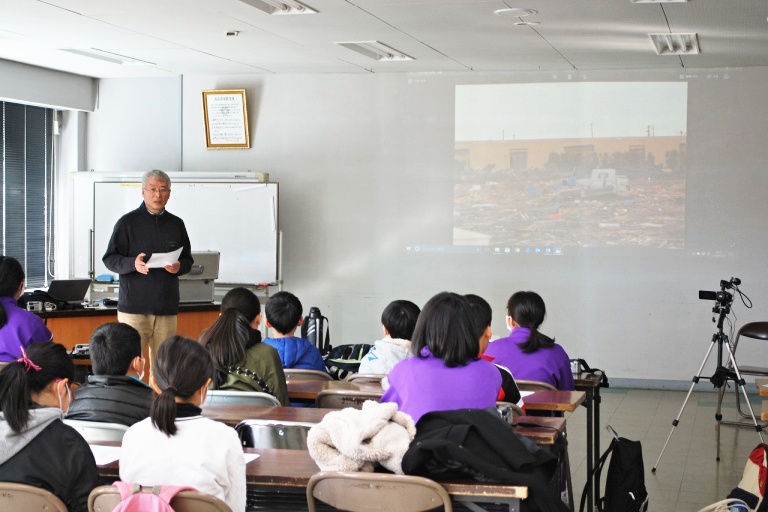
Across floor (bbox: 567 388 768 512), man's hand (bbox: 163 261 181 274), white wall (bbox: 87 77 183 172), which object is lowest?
floor (bbox: 567 388 768 512)

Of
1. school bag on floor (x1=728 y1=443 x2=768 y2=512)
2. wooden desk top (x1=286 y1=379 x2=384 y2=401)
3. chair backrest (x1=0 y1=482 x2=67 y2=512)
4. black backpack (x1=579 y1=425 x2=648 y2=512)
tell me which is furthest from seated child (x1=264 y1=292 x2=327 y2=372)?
chair backrest (x1=0 y1=482 x2=67 y2=512)

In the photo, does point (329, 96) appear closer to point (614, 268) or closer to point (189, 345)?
point (614, 268)

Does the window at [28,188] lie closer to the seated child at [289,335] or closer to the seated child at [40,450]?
the seated child at [289,335]

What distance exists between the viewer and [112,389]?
3.28 m

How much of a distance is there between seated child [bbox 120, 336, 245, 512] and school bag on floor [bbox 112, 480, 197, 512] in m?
0.17

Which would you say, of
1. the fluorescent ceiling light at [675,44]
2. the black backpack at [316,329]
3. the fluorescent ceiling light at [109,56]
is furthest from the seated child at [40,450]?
the fluorescent ceiling light at [109,56]

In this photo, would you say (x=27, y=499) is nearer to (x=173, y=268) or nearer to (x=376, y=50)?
(x=173, y=268)

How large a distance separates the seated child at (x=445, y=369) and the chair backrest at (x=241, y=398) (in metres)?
0.83

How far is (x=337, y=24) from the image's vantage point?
22.5ft

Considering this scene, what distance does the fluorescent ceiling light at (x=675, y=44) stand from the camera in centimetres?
711

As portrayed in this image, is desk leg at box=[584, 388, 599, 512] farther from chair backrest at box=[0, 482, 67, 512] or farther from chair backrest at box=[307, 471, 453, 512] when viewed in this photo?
chair backrest at box=[0, 482, 67, 512]

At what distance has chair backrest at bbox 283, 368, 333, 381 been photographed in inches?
185

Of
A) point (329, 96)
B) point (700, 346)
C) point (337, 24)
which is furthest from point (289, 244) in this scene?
point (700, 346)

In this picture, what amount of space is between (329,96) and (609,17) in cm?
351
